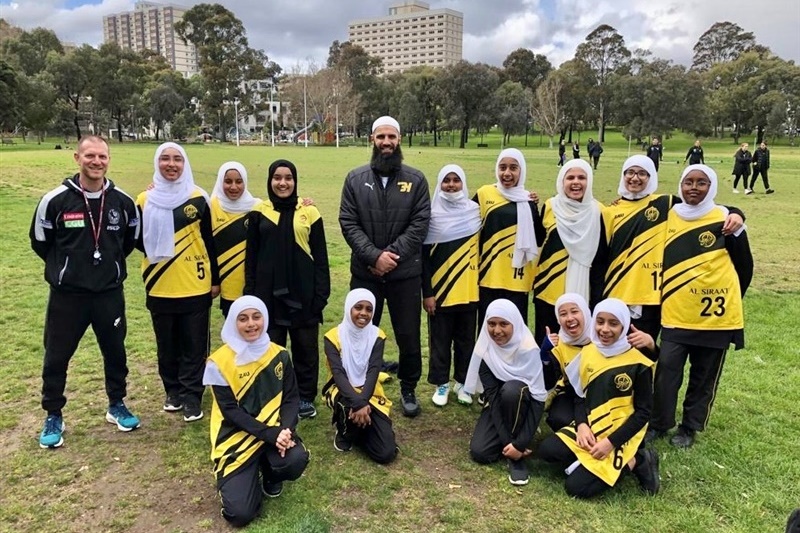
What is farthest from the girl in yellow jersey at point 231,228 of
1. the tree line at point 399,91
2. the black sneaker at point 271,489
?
the tree line at point 399,91

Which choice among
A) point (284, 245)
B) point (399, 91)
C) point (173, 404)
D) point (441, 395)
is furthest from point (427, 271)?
point (399, 91)

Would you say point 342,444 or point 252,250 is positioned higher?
point 252,250

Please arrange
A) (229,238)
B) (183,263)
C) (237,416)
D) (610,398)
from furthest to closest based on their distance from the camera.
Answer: (229,238)
(183,263)
(610,398)
(237,416)

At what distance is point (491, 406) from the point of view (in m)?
4.21

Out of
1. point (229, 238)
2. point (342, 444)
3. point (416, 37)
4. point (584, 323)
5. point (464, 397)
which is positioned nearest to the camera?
point (584, 323)

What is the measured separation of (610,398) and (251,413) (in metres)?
2.24

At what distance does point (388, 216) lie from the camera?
4.57 metres

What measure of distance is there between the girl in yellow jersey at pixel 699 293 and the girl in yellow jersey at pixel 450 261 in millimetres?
1426

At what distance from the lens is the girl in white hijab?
405cm

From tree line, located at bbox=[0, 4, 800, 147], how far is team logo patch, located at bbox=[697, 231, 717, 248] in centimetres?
A: 4795

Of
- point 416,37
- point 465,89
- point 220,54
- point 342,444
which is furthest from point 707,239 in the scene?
point 416,37

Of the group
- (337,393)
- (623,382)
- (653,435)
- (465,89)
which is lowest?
(653,435)

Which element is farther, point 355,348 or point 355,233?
point 355,233

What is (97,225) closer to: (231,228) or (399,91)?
(231,228)
